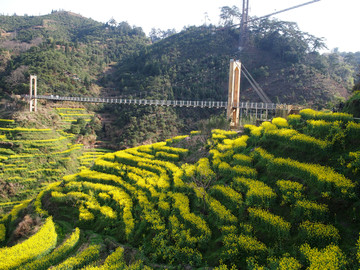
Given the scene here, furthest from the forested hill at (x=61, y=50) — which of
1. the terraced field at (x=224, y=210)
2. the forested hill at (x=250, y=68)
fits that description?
the terraced field at (x=224, y=210)

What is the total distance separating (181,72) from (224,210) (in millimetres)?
35415

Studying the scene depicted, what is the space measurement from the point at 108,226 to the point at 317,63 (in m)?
35.3

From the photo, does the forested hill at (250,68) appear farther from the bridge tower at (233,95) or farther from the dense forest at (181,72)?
the bridge tower at (233,95)

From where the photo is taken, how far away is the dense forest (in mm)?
32406

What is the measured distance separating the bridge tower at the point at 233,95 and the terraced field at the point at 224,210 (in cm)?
205

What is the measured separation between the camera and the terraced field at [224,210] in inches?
232

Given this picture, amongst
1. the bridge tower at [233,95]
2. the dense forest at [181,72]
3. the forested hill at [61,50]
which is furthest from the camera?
the forested hill at [61,50]

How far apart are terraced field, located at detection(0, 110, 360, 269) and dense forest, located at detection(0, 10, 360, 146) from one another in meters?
17.6

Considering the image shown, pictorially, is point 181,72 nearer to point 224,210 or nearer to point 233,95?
point 233,95

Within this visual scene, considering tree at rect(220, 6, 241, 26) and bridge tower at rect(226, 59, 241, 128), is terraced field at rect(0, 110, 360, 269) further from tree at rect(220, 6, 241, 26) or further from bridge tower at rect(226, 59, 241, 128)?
tree at rect(220, 6, 241, 26)

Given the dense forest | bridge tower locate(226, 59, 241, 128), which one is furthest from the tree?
bridge tower locate(226, 59, 241, 128)

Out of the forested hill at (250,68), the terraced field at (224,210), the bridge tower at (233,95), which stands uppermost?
the forested hill at (250,68)

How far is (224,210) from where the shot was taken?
7941 millimetres

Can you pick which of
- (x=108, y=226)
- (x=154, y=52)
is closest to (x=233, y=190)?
(x=108, y=226)
